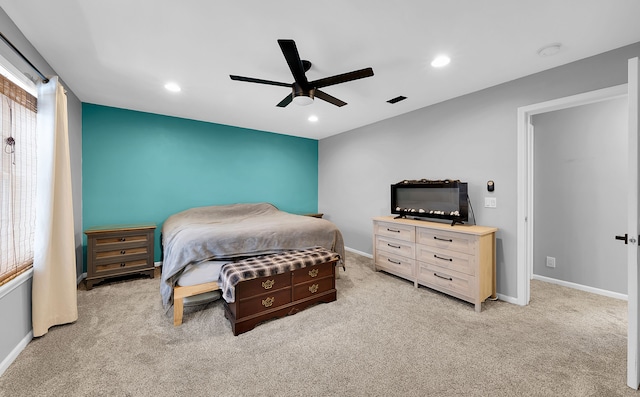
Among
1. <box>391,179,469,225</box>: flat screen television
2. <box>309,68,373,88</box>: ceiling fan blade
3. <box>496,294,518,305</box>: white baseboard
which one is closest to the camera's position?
<box>309,68,373,88</box>: ceiling fan blade

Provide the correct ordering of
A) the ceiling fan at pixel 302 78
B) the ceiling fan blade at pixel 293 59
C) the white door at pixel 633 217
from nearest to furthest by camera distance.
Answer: the white door at pixel 633 217, the ceiling fan blade at pixel 293 59, the ceiling fan at pixel 302 78

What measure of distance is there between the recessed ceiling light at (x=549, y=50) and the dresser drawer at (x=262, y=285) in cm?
294

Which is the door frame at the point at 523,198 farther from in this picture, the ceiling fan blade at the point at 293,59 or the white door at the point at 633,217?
the ceiling fan blade at the point at 293,59

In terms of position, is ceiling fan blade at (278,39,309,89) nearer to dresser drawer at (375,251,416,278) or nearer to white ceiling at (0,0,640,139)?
white ceiling at (0,0,640,139)

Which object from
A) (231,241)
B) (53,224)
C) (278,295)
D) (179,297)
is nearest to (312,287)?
(278,295)

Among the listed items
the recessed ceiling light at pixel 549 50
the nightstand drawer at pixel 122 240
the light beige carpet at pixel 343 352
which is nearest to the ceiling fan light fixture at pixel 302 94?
the recessed ceiling light at pixel 549 50

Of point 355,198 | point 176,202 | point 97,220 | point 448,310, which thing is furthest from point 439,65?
point 97,220

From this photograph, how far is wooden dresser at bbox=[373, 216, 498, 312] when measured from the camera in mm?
2504

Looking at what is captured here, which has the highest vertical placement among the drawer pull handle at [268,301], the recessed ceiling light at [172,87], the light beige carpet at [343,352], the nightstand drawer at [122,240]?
the recessed ceiling light at [172,87]

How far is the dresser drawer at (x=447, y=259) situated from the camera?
2.54 metres

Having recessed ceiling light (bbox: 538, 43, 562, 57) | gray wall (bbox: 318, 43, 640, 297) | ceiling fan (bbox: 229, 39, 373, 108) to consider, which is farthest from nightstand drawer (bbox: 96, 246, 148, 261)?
recessed ceiling light (bbox: 538, 43, 562, 57)

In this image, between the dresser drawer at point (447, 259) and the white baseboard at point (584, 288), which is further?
the white baseboard at point (584, 288)

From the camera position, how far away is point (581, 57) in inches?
85.4

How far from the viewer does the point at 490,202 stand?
2803 mm
